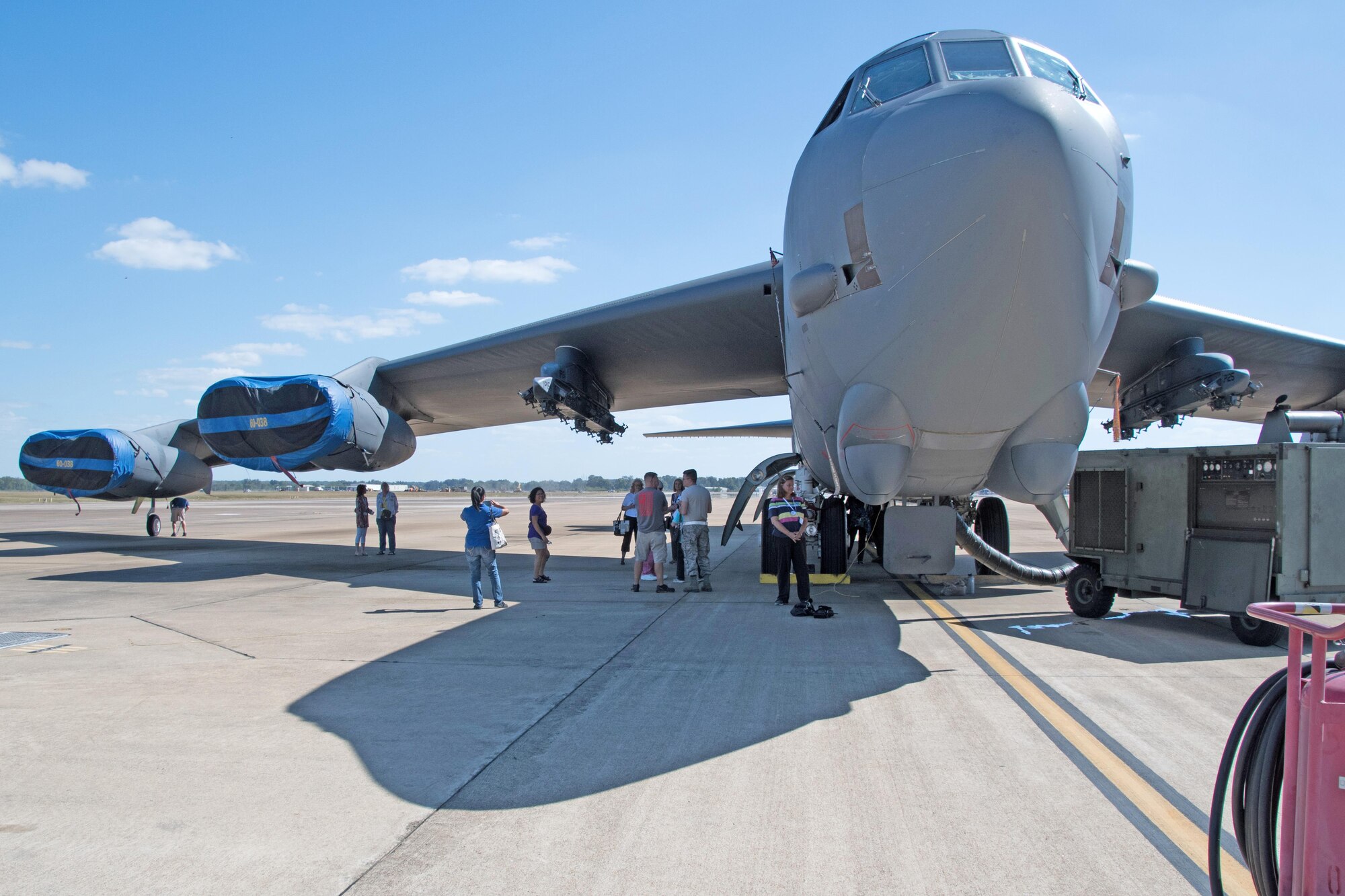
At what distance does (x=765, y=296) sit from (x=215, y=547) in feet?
46.5

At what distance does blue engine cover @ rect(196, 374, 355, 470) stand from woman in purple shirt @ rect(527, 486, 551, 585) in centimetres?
296

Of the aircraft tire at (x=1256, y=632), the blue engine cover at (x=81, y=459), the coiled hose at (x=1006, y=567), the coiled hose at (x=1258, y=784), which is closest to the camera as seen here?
the coiled hose at (x=1258, y=784)

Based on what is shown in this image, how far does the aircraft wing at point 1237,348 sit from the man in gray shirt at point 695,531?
187 inches

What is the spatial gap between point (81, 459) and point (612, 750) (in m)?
17.8

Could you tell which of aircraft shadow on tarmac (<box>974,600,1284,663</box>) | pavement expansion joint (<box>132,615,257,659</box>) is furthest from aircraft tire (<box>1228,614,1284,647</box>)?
pavement expansion joint (<box>132,615,257,659</box>)

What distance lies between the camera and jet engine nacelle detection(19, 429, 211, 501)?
1722 cm

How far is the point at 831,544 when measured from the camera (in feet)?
37.5

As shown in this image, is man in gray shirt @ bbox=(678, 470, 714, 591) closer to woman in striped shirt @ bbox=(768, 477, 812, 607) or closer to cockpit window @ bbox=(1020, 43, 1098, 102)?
woman in striped shirt @ bbox=(768, 477, 812, 607)

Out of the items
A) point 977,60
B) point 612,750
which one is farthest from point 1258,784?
point 977,60

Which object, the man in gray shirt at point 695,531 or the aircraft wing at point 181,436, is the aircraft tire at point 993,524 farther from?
the aircraft wing at point 181,436

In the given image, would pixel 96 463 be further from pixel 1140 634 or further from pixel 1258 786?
pixel 1258 786

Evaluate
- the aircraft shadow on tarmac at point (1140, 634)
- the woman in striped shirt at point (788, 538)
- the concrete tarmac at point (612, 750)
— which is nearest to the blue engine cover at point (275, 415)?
the concrete tarmac at point (612, 750)

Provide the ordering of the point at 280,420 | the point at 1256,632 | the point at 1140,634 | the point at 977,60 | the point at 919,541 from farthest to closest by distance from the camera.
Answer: the point at 280,420 < the point at 919,541 < the point at 1140,634 < the point at 1256,632 < the point at 977,60

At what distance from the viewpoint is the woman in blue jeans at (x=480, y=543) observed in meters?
9.20
